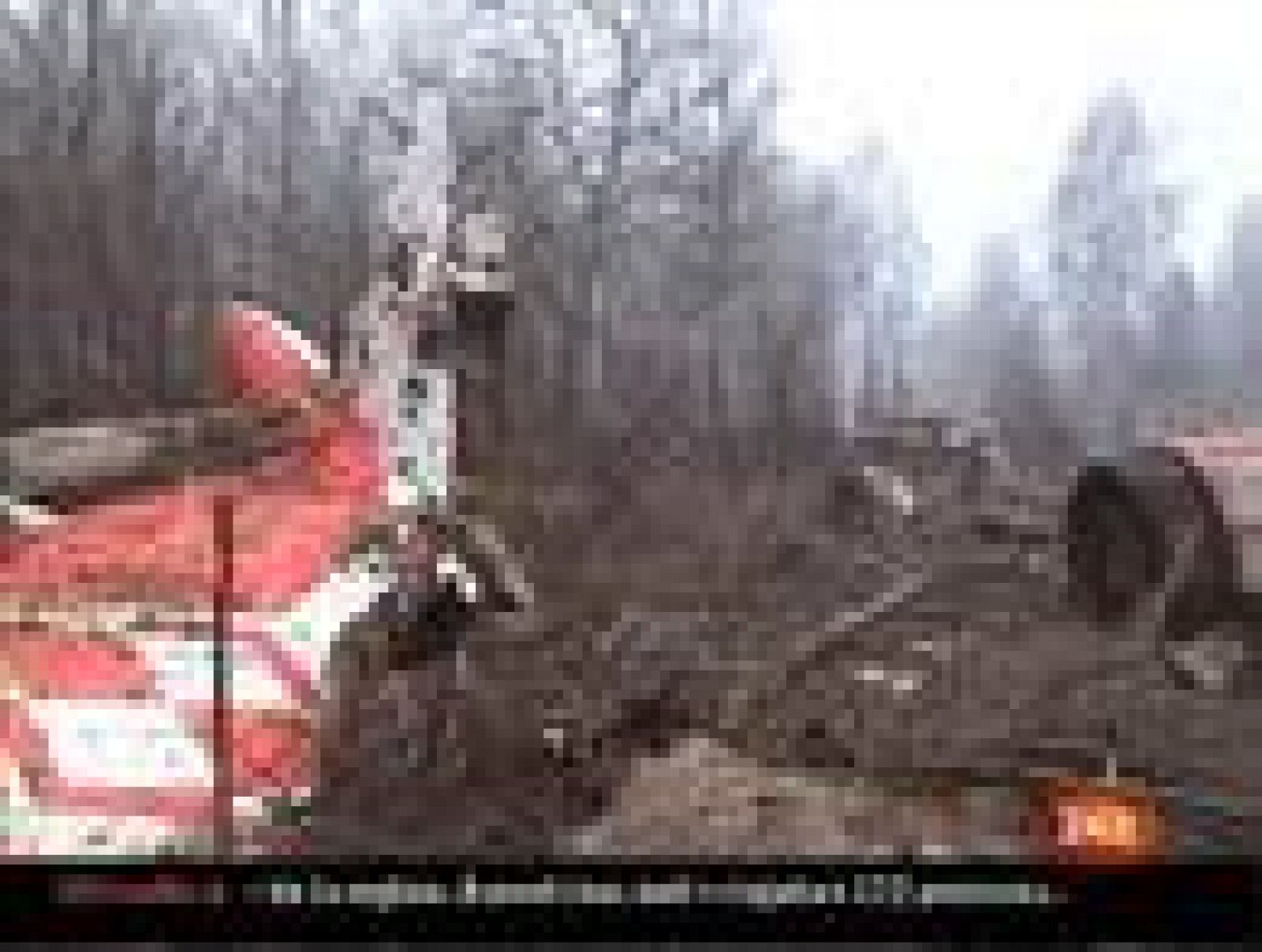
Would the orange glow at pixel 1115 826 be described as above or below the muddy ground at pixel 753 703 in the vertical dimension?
below

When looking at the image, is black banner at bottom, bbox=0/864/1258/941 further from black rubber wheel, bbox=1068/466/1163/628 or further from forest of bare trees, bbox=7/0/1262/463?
forest of bare trees, bbox=7/0/1262/463

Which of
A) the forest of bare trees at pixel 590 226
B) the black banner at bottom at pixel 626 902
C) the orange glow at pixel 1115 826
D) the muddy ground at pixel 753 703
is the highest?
the forest of bare trees at pixel 590 226

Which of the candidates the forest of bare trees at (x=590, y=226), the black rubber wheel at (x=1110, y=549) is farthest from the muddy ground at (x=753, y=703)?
the forest of bare trees at (x=590, y=226)

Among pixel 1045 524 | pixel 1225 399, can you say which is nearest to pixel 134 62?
pixel 1045 524

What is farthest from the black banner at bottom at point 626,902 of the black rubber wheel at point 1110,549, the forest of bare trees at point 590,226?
the forest of bare trees at point 590,226

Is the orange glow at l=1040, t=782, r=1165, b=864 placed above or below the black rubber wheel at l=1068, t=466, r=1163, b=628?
below

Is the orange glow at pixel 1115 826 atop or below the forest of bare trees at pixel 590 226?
below

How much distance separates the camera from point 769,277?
8.01 feet

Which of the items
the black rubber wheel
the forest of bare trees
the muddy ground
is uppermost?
the forest of bare trees

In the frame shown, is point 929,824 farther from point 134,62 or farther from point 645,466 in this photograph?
point 134,62

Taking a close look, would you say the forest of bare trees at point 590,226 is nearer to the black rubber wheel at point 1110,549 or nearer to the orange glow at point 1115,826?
the black rubber wheel at point 1110,549

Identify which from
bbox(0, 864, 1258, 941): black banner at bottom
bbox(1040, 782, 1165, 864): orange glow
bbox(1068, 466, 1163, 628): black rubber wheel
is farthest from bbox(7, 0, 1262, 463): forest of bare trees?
bbox(0, 864, 1258, 941): black banner at bottom

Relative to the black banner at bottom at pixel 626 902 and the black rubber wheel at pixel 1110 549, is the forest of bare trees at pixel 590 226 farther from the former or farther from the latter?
the black banner at bottom at pixel 626 902

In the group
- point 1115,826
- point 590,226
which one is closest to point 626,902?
point 1115,826
